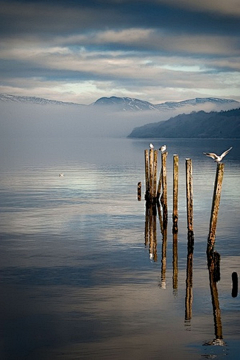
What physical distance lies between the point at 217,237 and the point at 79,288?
11188 millimetres

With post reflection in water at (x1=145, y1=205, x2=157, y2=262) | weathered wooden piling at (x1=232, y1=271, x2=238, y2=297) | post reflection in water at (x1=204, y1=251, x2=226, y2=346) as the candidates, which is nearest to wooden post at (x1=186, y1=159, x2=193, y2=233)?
post reflection in water at (x1=145, y1=205, x2=157, y2=262)

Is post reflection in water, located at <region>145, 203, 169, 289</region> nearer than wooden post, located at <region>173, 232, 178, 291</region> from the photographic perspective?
No

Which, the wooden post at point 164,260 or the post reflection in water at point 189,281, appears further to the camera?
the wooden post at point 164,260

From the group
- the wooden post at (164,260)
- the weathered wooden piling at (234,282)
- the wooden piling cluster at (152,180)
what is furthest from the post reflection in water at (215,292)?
the wooden piling cluster at (152,180)

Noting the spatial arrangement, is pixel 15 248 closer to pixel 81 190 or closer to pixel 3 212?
pixel 3 212

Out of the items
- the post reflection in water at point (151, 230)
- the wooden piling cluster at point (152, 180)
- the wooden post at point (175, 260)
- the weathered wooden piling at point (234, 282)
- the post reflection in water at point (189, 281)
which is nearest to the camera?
the post reflection in water at point (189, 281)

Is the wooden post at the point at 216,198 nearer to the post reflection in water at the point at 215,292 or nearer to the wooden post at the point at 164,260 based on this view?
the post reflection in water at the point at 215,292

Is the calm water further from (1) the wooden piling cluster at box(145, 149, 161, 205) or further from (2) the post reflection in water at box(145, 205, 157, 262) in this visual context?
(1) the wooden piling cluster at box(145, 149, 161, 205)

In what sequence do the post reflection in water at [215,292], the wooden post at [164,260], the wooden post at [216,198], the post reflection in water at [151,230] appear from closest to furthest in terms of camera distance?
1. the post reflection in water at [215,292]
2. the wooden post at [164,260]
3. the wooden post at [216,198]
4. the post reflection in water at [151,230]

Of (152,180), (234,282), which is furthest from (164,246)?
(152,180)

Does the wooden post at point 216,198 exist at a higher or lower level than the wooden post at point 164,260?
higher

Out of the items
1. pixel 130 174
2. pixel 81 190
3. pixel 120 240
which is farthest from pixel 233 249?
pixel 130 174

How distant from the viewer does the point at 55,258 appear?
23422 mm

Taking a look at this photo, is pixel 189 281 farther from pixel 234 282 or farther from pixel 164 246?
pixel 164 246
